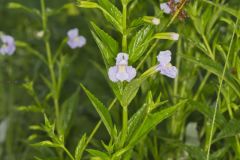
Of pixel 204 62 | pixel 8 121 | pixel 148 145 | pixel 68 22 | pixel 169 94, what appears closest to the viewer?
pixel 204 62

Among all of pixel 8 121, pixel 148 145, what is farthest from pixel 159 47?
pixel 8 121

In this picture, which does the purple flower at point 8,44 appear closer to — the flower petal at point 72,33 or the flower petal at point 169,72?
the flower petal at point 72,33

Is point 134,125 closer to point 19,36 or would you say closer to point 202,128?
point 202,128

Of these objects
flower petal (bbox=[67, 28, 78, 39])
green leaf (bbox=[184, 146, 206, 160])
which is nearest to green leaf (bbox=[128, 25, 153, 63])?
green leaf (bbox=[184, 146, 206, 160])

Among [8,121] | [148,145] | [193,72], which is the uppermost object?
[193,72]

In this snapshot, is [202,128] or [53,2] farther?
[53,2]

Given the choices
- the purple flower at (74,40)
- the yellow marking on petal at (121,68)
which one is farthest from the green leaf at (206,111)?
the purple flower at (74,40)
